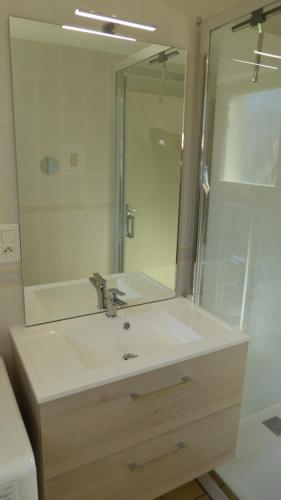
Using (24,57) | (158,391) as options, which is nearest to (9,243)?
(24,57)

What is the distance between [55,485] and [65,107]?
4.37 feet

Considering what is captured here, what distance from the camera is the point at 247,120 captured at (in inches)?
70.0

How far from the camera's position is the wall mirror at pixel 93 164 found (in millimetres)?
1369

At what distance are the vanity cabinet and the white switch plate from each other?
40 cm

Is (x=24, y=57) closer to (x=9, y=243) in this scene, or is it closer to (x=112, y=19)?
(x=112, y=19)

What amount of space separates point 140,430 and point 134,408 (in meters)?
0.11

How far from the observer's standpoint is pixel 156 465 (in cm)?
138

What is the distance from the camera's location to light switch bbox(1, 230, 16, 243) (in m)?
1.38

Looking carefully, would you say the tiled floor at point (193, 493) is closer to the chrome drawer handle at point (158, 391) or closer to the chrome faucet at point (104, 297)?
the chrome drawer handle at point (158, 391)

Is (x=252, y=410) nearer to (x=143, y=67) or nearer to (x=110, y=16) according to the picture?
(x=143, y=67)

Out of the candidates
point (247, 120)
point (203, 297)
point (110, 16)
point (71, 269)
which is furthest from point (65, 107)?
point (203, 297)

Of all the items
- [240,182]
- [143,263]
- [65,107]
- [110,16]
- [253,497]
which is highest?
[110,16]

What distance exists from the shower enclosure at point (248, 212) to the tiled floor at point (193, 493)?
36 millimetres

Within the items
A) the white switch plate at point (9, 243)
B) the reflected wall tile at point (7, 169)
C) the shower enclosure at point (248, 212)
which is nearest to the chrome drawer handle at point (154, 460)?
the shower enclosure at point (248, 212)
